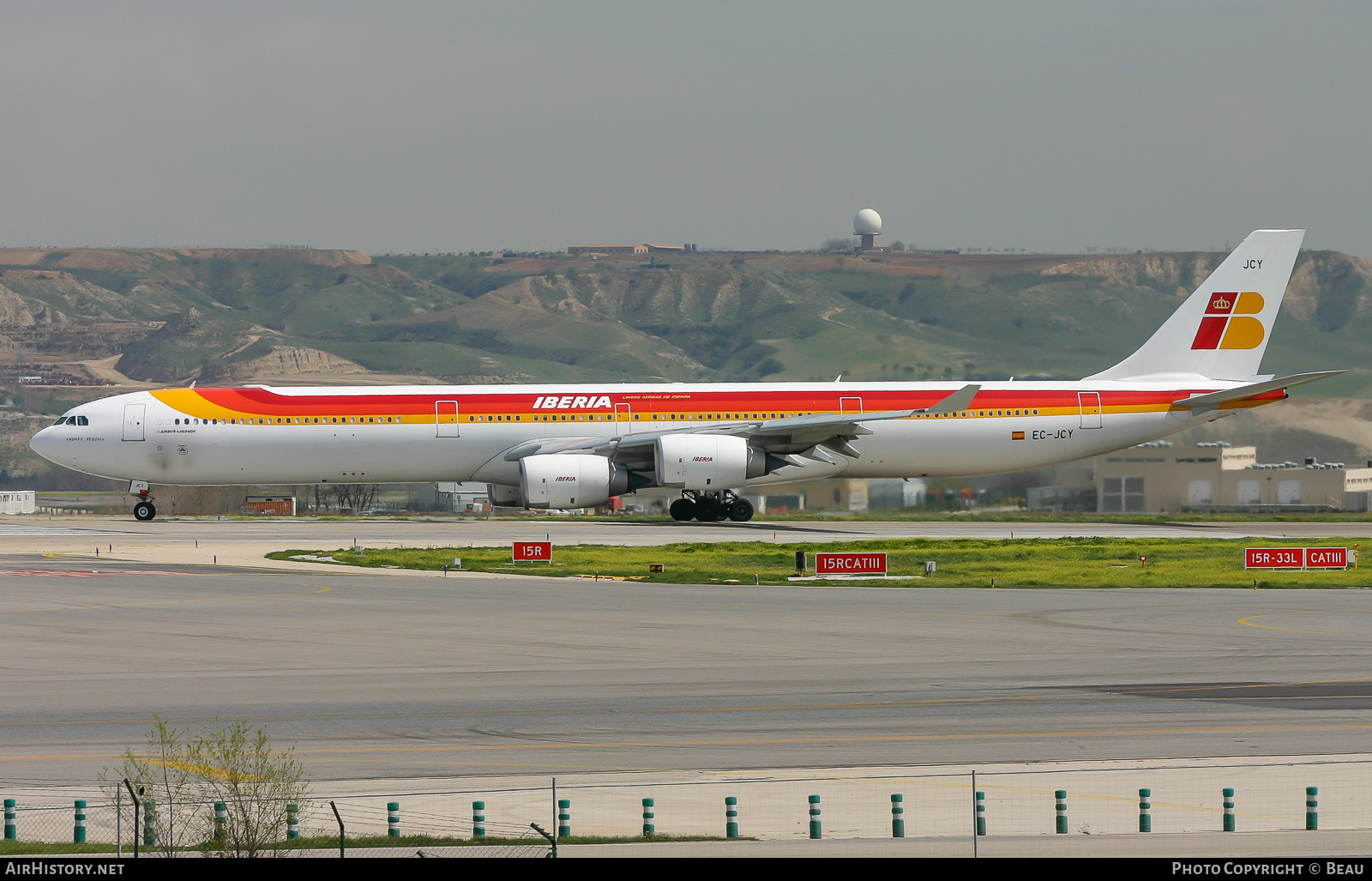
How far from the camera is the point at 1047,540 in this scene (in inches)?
1859

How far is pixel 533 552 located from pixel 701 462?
11.8 meters

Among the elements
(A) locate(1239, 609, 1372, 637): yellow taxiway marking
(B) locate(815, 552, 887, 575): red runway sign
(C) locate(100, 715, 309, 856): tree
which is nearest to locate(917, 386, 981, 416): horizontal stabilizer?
(B) locate(815, 552, 887, 575): red runway sign

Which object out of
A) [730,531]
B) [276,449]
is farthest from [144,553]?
[730,531]

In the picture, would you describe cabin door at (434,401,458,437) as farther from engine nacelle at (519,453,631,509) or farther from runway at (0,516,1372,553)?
runway at (0,516,1372,553)

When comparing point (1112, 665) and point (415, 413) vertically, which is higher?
point (415, 413)

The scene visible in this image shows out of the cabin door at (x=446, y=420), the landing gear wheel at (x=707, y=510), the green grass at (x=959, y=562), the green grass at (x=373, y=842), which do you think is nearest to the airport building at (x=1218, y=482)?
the green grass at (x=959, y=562)

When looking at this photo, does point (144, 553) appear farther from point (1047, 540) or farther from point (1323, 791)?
point (1323, 791)

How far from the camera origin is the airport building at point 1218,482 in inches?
2511

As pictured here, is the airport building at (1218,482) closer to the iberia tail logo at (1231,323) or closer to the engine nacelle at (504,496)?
the iberia tail logo at (1231,323)

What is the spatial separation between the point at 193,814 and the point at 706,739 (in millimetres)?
6564

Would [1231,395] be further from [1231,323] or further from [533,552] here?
[533,552]

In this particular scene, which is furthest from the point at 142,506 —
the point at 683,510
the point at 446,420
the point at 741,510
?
the point at 741,510

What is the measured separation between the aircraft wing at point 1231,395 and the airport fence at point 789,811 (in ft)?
140
